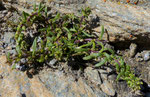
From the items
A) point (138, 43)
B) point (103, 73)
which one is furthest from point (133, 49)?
point (103, 73)

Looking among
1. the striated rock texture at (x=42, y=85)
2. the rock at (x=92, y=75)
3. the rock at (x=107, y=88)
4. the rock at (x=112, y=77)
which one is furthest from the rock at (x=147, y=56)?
the striated rock texture at (x=42, y=85)

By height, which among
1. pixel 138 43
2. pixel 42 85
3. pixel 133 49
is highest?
pixel 138 43

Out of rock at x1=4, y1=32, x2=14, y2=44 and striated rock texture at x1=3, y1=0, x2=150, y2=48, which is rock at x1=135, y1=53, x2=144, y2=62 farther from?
rock at x1=4, y1=32, x2=14, y2=44

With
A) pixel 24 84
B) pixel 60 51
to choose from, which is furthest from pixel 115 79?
pixel 24 84

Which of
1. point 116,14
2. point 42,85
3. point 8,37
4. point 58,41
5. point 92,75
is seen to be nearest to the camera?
point 42,85

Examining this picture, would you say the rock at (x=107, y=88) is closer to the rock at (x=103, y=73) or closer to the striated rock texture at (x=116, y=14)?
the rock at (x=103, y=73)

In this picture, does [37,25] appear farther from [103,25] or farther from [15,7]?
[103,25]

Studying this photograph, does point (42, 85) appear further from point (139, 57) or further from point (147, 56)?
point (147, 56)
